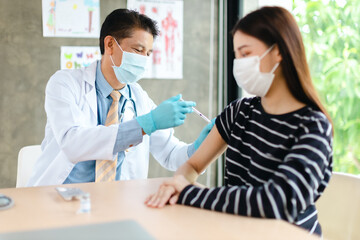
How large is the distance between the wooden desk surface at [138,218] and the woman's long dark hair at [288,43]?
0.43 meters

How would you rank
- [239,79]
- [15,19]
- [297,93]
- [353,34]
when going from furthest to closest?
[15,19]
[353,34]
[239,79]
[297,93]

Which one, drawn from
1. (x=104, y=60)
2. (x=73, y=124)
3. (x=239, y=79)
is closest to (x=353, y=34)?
(x=239, y=79)

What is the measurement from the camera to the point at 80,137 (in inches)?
68.2

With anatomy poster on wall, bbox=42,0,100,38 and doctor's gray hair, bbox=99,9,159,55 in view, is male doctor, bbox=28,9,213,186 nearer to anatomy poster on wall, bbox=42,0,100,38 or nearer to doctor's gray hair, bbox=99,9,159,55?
doctor's gray hair, bbox=99,9,159,55

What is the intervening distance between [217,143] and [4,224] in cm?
76

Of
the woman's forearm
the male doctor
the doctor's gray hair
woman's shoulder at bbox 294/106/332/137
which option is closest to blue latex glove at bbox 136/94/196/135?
the male doctor

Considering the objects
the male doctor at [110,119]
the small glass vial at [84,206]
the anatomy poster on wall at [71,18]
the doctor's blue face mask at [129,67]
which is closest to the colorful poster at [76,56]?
the anatomy poster on wall at [71,18]

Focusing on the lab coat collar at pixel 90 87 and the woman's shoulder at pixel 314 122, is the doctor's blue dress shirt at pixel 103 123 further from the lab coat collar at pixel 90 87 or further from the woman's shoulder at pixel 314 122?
the woman's shoulder at pixel 314 122

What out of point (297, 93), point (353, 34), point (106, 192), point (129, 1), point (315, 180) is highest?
point (129, 1)

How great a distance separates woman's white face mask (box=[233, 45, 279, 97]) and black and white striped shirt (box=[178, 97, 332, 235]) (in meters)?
0.08

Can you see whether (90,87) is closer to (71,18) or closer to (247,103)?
(247,103)

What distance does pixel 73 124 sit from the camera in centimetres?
179

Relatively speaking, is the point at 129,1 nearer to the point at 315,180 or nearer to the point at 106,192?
the point at 106,192

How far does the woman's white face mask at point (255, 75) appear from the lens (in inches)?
51.6
